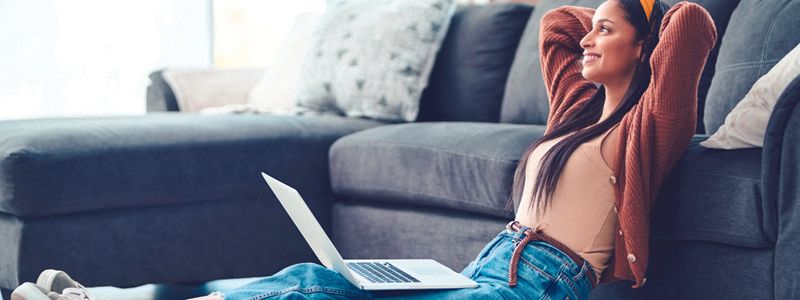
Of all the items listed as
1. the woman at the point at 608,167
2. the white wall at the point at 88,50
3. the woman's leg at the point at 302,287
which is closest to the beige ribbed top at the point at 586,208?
the woman at the point at 608,167

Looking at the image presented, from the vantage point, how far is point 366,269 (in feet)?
4.90

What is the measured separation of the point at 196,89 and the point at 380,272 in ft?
6.53

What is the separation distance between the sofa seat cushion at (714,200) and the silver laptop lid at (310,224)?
1.85 ft

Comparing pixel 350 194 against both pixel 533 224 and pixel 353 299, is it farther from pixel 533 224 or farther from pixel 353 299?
pixel 353 299

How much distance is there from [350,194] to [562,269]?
1.06 meters

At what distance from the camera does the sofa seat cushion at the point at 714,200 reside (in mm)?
1487

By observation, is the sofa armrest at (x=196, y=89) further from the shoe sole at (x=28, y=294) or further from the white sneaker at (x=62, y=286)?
the shoe sole at (x=28, y=294)

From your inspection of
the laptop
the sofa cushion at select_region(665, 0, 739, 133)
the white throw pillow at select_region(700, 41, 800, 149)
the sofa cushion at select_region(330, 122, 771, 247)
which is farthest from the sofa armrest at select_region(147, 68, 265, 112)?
the white throw pillow at select_region(700, 41, 800, 149)

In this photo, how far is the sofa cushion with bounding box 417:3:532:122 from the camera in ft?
9.27

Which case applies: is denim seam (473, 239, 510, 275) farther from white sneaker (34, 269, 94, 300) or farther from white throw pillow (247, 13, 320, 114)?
white throw pillow (247, 13, 320, 114)

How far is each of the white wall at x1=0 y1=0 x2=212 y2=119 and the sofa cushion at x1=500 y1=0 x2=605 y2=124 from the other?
9.17ft

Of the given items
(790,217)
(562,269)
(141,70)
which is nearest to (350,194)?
(562,269)

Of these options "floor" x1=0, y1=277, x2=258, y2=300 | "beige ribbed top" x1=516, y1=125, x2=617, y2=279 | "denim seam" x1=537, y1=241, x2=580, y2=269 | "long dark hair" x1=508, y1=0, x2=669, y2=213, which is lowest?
"floor" x1=0, y1=277, x2=258, y2=300

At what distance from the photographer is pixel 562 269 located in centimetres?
146
